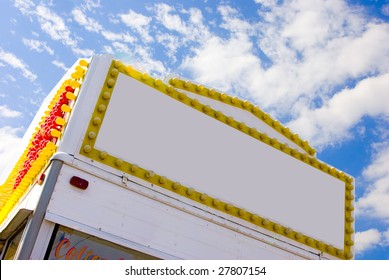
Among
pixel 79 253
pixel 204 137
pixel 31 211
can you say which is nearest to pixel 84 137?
pixel 31 211

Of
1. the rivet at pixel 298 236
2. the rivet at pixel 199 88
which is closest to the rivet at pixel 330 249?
the rivet at pixel 298 236

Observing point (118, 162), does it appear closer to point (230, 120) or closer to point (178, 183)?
point (178, 183)

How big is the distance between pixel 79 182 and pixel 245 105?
2875 millimetres

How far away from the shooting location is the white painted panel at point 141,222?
4430mm

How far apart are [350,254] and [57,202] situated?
4659 millimetres

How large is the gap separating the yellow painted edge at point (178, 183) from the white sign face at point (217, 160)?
7 centimetres

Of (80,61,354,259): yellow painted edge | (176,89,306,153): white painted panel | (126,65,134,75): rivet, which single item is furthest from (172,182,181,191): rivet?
(126,65,134,75): rivet

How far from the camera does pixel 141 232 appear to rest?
474 cm

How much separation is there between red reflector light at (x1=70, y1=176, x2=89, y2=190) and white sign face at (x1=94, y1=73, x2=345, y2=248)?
18.2 inches

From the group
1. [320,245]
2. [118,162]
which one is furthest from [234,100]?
[320,245]

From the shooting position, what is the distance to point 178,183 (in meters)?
5.18

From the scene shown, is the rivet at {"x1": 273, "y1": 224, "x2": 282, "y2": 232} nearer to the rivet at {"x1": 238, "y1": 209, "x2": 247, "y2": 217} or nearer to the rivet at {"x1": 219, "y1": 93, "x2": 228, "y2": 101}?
the rivet at {"x1": 238, "y1": 209, "x2": 247, "y2": 217}

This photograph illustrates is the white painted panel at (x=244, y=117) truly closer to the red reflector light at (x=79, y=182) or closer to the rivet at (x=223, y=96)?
the rivet at (x=223, y=96)

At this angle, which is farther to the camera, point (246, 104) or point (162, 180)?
point (246, 104)
